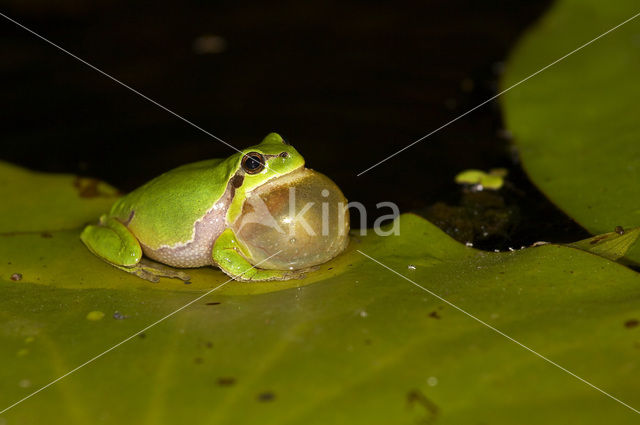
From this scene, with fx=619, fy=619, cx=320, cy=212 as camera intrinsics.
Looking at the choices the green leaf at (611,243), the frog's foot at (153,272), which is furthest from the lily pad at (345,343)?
the green leaf at (611,243)

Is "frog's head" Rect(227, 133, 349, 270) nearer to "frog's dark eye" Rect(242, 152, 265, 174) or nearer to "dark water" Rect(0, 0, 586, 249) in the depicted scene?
"frog's dark eye" Rect(242, 152, 265, 174)

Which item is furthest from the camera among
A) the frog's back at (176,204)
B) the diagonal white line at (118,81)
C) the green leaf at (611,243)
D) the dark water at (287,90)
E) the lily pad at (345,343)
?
the diagonal white line at (118,81)

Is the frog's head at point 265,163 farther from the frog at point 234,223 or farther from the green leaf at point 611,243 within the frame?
the green leaf at point 611,243

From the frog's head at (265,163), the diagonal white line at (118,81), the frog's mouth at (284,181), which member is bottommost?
the frog's mouth at (284,181)

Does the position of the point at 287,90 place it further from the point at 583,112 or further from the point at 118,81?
the point at 583,112

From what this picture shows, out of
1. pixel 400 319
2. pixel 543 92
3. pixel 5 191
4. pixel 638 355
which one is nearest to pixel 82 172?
pixel 5 191

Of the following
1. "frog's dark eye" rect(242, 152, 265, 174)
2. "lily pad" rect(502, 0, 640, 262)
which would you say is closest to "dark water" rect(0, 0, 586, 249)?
"lily pad" rect(502, 0, 640, 262)
